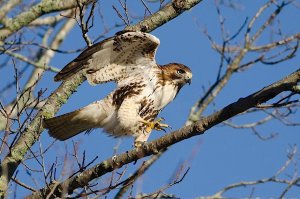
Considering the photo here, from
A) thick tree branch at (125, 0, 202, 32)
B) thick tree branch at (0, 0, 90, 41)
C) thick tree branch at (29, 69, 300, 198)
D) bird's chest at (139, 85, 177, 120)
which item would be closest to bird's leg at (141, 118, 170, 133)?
bird's chest at (139, 85, 177, 120)

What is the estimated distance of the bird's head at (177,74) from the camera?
22.3ft

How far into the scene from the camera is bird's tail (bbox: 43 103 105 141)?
6285 millimetres

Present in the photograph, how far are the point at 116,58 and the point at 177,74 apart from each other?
727 mm

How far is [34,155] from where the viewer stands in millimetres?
5230

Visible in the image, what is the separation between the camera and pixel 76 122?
654 cm

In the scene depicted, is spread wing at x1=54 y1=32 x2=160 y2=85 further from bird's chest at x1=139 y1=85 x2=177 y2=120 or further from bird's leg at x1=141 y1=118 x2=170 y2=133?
bird's leg at x1=141 y1=118 x2=170 y2=133

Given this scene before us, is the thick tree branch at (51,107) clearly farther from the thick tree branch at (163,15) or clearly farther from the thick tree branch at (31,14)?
the thick tree branch at (31,14)

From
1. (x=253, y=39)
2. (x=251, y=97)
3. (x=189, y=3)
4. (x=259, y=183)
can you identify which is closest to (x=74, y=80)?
(x=189, y=3)

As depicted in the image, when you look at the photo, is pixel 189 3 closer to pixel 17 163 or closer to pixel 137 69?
pixel 137 69

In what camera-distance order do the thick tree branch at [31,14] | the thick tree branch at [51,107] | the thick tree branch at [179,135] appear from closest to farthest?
1. the thick tree branch at [179,135]
2. the thick tree branch at [51,107]
3. the thick tree branch at [31,14]

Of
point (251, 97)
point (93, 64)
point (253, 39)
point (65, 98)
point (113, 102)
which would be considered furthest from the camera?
point (253, 39)

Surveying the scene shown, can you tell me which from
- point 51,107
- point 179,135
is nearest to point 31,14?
point 51,107

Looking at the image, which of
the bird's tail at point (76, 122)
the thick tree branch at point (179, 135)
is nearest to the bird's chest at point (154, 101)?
the bird's tail at point (76, 122)

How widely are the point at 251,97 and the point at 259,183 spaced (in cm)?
529
